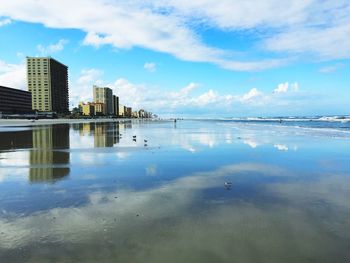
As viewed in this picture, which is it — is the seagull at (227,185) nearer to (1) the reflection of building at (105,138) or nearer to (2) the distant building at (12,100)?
(1) the reflection of building at (105,138)

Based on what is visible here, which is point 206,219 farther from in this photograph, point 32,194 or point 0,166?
point 0,166

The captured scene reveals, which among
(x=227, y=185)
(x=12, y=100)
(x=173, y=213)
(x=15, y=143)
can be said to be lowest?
(x=173, y=213)

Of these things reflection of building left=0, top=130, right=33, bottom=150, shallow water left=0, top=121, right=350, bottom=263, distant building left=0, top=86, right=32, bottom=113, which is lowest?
shallow water left=0, top=121, right=350, bottom=263

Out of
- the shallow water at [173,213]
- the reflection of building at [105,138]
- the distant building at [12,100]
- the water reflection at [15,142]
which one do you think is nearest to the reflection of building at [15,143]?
the water reflection at [15,142]

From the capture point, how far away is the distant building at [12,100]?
178375 mm

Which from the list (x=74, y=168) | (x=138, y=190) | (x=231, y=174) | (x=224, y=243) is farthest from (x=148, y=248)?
(x=74, y=168)

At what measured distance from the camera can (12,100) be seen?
187m

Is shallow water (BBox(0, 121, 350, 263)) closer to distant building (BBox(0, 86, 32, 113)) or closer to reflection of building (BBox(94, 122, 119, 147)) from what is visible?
reflection of building (BBox(94, 122, 119, 147))

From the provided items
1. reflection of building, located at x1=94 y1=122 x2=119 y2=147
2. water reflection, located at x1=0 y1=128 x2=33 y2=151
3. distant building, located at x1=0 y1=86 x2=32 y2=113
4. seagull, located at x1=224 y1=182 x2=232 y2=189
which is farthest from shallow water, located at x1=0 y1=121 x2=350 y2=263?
distant building, located at x1=0 y1=86 x2=32 y2=113

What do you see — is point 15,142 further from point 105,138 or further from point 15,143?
point 105,138

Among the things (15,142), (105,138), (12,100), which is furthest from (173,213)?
(12,100)

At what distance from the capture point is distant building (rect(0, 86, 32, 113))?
178m

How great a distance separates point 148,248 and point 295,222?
3539 millimetres

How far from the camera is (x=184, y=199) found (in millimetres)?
9594
